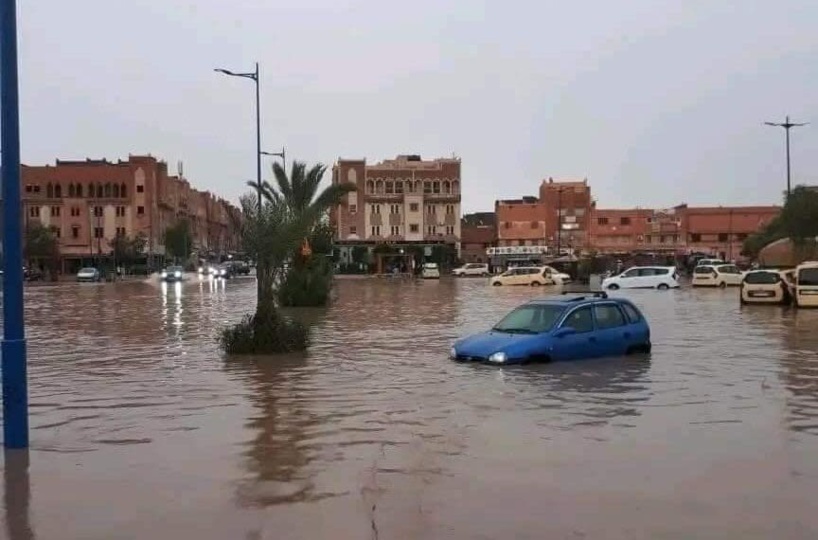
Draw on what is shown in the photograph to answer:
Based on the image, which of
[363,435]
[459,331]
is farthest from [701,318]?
[363,435]

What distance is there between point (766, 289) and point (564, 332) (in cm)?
2215

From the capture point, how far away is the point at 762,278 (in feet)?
118

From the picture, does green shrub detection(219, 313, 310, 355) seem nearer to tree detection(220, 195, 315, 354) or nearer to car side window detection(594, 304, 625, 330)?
tree detection(220, 195, 315, 354)

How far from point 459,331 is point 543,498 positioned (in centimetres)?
1710

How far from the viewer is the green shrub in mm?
18969

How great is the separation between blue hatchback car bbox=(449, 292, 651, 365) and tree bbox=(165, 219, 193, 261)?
106 meters

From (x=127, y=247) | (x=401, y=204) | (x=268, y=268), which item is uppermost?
(x=401, y=204)

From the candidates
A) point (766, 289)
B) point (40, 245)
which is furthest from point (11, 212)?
point (40, 245)

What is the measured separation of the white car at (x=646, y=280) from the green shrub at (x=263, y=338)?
36.5 m

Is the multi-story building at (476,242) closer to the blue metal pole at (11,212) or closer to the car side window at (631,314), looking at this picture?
the car side window at (631,314)

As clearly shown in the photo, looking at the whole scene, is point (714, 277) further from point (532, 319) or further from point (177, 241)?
point (177, 241)

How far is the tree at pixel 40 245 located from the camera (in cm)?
9169

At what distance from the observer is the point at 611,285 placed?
54.5 meters

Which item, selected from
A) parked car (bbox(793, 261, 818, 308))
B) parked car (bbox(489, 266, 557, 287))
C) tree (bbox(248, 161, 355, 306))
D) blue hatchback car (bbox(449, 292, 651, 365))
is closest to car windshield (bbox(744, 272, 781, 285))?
parked car (bbox(793, 261, 818, 308))
